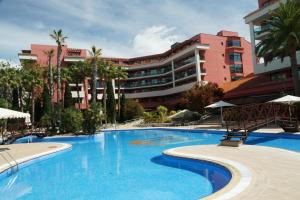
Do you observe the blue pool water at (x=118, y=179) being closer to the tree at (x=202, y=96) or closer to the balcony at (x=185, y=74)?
the tree at (x=202, y=96)

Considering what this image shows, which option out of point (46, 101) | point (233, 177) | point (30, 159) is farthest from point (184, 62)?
point (233, 177)

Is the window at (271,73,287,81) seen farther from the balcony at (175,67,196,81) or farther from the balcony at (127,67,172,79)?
the balcony at (127,67,172,79)

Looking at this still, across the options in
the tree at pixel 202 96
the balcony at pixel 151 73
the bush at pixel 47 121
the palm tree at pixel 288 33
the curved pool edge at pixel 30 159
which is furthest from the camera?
the balcony at pixel 151 73

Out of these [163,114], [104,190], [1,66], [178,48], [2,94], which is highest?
[178,48]

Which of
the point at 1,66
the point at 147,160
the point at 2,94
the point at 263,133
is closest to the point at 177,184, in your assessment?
the point at 147,160

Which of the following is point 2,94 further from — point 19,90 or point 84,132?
point 84,132

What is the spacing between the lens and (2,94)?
56.2m

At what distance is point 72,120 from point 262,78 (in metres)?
29.3

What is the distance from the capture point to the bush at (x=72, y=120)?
34.7 m

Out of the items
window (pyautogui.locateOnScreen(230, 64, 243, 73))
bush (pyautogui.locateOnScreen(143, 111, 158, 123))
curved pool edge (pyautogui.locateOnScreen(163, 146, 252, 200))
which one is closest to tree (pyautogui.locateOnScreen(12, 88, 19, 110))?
bush (pyautogui.locateOnScreen(143, 111, 158, 123))

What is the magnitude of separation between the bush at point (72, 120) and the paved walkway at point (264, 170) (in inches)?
838

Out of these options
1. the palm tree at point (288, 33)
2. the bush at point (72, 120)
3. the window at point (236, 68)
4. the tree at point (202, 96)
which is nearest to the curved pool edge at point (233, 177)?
the palm tree at point (288, 33)

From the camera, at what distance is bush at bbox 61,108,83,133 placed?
34656mm

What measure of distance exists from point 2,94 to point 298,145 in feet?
175
